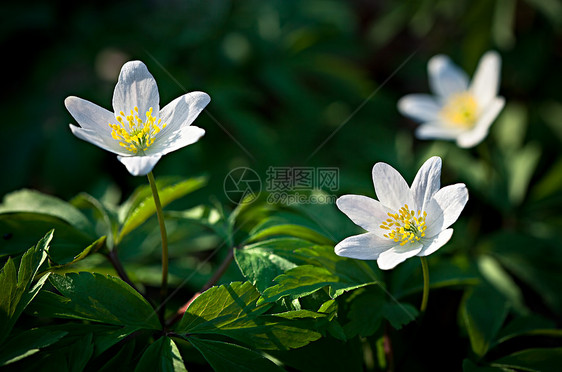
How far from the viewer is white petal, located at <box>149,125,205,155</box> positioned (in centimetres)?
142

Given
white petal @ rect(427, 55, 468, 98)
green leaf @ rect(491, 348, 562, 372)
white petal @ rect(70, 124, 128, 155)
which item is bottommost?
green leaf @ rect(491, 348, 562, 372)

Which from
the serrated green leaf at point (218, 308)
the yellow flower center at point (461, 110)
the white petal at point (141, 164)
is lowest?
the serrated green leaf at point (218, 308)

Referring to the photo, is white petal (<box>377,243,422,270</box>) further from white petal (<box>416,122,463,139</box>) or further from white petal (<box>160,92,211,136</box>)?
white petal (<box>416,122,463,139</box>)

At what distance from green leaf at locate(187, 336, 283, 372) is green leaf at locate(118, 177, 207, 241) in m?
0.53

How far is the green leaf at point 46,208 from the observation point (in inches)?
70.1

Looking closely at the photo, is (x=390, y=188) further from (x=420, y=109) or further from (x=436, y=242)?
(x=420, y=109)

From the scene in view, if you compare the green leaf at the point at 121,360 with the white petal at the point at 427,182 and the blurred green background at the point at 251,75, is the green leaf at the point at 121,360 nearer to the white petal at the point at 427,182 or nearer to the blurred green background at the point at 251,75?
the white petal at the point at 427,182

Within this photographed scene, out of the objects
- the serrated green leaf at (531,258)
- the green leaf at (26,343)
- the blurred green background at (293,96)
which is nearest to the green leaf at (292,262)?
the green leaf at (26,343)

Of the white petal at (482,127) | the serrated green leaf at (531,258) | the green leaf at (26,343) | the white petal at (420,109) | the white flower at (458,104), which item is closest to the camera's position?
the green leaf at (26,343)

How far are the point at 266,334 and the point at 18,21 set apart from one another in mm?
3388

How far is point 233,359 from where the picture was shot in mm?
1359

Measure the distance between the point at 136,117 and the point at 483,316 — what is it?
141 centimetres

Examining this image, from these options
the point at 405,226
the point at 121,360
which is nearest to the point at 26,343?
the point at 121,360

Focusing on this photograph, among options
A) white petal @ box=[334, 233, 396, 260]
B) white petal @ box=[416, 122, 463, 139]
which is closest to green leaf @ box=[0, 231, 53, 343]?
white petal @ box=[334, 233, 396, 260]
